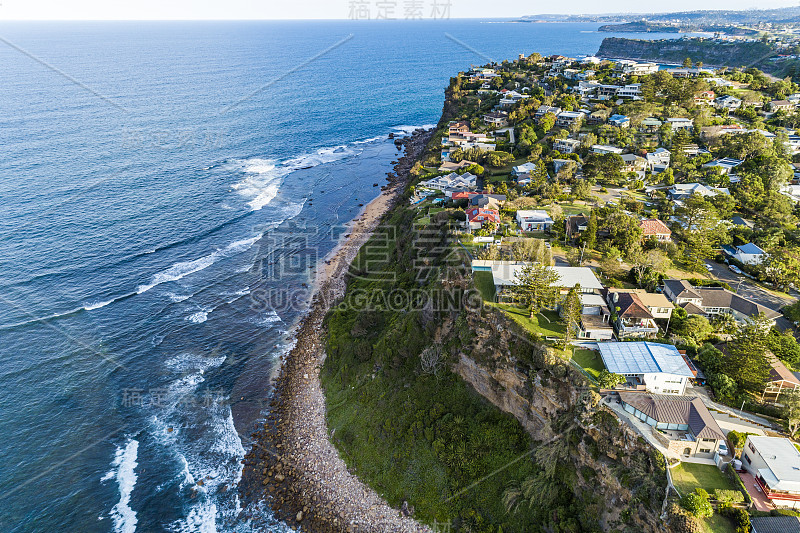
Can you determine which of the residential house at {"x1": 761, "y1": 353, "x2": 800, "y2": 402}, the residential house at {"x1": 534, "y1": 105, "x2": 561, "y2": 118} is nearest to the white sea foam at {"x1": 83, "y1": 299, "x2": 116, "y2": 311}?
the residential house at {"x1": 761, "y1": 353, "x2": 800, "y2": 402}

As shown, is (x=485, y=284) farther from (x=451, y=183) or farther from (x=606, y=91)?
(x=606, y=91)

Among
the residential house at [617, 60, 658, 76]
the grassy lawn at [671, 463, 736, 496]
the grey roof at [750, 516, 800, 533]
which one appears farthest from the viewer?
the residential house at [617, 60, 658, 76]

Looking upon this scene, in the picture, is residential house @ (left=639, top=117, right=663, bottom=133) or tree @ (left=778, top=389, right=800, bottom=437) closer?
tree @ (left=778, top=389, right=800, bottom=437)

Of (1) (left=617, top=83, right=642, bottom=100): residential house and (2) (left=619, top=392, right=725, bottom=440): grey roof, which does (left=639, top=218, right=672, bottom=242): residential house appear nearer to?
(2) (left=619, top=392, right=725, bottom=440): grey roof

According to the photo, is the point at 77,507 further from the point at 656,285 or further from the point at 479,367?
the point at 656,285

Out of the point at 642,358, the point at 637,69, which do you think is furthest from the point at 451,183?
the point at 637,69

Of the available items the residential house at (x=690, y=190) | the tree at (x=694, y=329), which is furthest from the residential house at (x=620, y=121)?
the tree at (x=694, y=329)

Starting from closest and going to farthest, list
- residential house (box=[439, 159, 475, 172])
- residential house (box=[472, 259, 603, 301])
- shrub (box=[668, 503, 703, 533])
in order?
1. shrub (box=[668, 503, 703, 533])
2. residential house (box=[472, 259, 603, 301])
3. residential house (box=[439, 159, 475, 172])
